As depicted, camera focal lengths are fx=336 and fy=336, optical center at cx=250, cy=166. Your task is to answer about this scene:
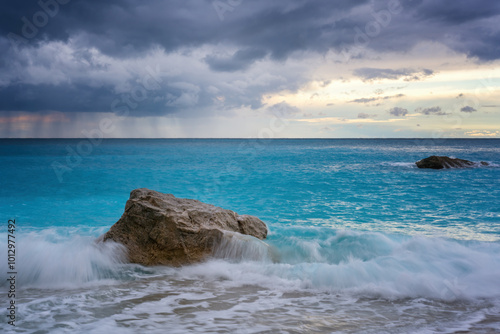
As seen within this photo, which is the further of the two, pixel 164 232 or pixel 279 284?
pixel 164 232

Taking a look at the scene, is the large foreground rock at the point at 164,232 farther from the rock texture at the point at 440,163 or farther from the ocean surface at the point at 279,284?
the rock texture at the point at 440,163

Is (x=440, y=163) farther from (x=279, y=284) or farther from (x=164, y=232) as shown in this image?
(x=164, y=232)

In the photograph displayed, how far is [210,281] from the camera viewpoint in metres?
6.29

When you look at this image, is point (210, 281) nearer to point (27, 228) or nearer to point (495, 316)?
point (495, 316)

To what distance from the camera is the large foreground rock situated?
705cm

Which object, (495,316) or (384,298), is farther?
(384,298)

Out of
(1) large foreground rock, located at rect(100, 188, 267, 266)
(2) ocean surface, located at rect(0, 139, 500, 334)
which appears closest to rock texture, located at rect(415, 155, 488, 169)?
(2) ocean surface, located at rect(0, 139, 500, 334)

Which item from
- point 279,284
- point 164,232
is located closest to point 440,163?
point 279,284

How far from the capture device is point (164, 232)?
708cm

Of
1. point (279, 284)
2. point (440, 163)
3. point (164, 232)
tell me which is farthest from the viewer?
point (440, 163)

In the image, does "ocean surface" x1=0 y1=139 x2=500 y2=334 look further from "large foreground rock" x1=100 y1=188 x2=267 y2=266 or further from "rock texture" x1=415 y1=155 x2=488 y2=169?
"rock texture" x1=415 y1=155 x2=488 y2=169

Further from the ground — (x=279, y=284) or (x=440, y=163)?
(x=440, y=163)

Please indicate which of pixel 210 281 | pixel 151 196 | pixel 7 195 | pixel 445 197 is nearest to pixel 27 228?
pixel 151 196

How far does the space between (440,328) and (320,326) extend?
1.59 meters
